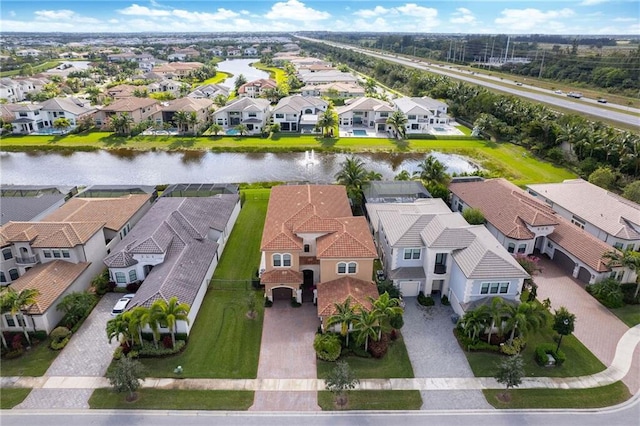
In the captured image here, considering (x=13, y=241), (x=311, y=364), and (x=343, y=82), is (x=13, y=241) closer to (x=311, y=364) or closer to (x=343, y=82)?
(x=311, y=364)

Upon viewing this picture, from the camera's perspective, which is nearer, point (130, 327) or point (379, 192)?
point (130, 327)

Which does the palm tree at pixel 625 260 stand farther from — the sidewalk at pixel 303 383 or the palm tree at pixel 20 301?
the palm tree at pixel 20 301

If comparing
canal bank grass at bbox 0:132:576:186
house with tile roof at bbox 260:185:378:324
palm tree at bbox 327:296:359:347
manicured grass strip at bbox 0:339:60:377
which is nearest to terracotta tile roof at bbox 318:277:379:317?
house with tile roof at bbox 260:185:378:324

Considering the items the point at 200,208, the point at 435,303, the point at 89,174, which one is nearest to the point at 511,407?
the point at 435,303

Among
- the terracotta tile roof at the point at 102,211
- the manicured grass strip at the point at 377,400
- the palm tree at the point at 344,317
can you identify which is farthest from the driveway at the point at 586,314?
the terracotta tile roof at the point at 102,211

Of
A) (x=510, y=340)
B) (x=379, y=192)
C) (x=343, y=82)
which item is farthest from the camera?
(x=343, y=82)
